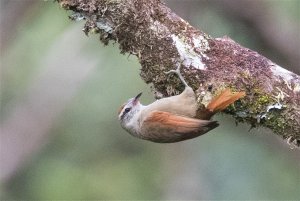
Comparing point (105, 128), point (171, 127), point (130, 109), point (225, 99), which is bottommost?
point (105, 128)

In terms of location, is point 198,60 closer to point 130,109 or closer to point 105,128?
point 130,109

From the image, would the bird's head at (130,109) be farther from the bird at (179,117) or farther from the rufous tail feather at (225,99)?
the rufous tail feather at (225,99)

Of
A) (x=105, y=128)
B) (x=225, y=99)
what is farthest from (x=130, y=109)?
(x=105, y=128)

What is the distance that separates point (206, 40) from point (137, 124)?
0.88 meters

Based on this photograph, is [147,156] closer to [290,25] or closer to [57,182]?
[57,182]

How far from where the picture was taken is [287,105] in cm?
376

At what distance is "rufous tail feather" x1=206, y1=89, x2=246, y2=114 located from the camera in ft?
12.1

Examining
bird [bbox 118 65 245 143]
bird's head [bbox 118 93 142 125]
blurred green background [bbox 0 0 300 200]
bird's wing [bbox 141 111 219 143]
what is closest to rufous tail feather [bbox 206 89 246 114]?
bird [bbox 118 65 245 143]

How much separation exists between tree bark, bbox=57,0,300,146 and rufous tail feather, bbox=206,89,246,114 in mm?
63

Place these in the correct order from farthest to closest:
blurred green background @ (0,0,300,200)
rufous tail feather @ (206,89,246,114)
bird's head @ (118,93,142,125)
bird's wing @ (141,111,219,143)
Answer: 1. blurred green background @ (0,0,300,200)
2. bird's head @ (118,93,142,125)
3. bird's wing @ (141,111,219,143)
4. rufous tail feather @ (206,89,246,114)

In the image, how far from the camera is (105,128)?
378 inches

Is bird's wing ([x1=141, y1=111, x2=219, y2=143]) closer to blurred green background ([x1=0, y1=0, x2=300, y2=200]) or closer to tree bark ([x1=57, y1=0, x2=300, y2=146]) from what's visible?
tree bark ([x1=57, y1=0, x2=300, y2=146])

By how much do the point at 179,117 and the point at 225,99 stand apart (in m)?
0.45

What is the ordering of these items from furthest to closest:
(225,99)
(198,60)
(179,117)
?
(179,117)
(198,60)
(225,99)
